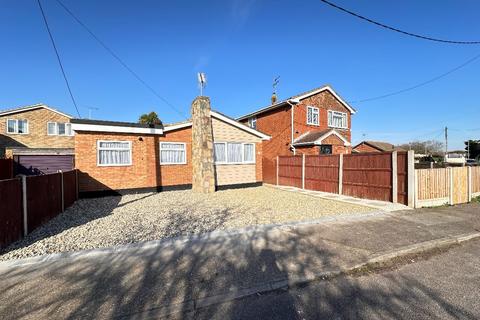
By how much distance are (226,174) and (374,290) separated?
11.5 metres

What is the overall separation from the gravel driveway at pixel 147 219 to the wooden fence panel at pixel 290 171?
15.2 ft

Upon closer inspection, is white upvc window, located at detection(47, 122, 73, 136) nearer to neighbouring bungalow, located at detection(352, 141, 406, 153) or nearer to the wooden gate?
the wooden gate

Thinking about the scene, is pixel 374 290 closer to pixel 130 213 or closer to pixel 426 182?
pixel 130 213

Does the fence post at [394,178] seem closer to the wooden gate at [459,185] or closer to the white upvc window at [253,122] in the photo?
the wooden gate at [459,185]

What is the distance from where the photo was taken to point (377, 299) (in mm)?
3043

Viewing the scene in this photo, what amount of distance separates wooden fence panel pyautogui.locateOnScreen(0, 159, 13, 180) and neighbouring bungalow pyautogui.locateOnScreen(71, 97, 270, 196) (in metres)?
7.18

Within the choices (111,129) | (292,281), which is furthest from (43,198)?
(292,281)

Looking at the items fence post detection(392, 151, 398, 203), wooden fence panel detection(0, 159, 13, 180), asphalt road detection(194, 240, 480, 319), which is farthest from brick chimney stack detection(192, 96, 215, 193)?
wooden fence panel detection(0, 159, 13, 180)

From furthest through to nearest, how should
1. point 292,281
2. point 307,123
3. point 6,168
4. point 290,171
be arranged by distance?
1. point 307,123
2. point 290,171
3. point 6,168
4. point 292,281

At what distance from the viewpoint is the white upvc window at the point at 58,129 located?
24.9 metres

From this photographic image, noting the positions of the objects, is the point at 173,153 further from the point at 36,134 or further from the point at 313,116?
the point at 36,134

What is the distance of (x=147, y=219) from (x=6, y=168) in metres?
13.9

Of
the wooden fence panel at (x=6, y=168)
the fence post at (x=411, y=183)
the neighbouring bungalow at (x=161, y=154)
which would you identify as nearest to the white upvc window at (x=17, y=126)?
the wooden fence panel at (x=6, y=168)

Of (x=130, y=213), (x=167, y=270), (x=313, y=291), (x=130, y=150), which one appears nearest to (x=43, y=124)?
(x=130, y=150)
